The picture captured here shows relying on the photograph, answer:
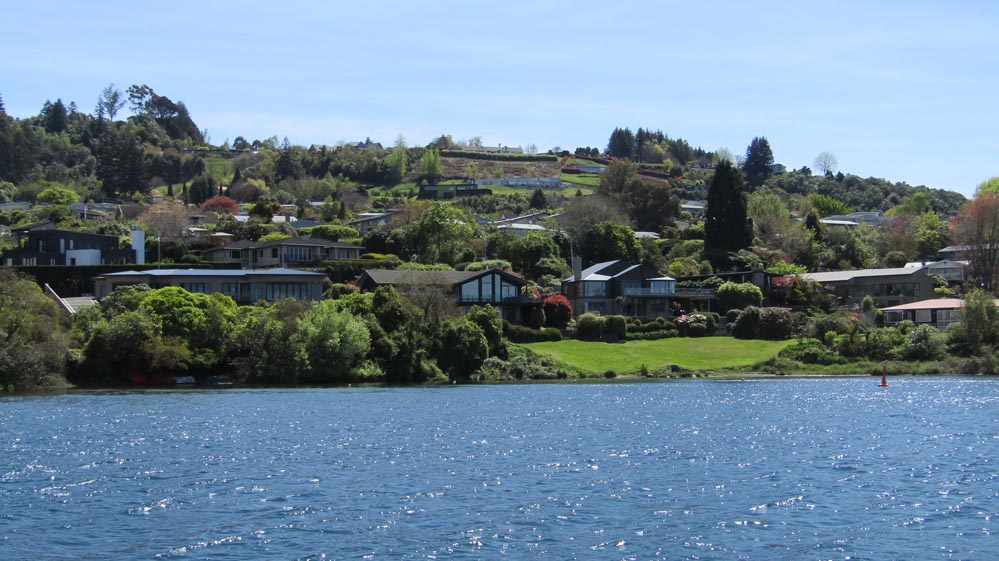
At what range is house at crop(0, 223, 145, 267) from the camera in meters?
98.1

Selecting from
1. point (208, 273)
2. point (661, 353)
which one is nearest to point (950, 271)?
point (661, 353)

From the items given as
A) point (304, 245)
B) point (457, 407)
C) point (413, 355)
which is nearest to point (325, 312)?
point (413, 355)

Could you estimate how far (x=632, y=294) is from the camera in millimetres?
93312

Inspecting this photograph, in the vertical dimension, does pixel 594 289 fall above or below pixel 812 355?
above

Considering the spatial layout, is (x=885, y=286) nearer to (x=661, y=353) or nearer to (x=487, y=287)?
(x=661, y=353)

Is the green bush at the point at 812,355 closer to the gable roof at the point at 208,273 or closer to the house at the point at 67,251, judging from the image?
the gable roof at the point at 208,273

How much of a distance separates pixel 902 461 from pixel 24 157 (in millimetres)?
185261

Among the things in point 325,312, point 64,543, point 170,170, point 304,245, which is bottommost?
point 64,543

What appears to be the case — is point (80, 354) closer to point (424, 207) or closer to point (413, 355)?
point (413, 355)

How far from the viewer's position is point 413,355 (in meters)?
69.7

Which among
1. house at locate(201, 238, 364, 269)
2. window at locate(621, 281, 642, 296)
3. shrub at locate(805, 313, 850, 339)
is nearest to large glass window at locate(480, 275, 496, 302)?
window at locate(621, 281, 642, 296)

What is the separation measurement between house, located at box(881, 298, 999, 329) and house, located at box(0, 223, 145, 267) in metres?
→ 65.2

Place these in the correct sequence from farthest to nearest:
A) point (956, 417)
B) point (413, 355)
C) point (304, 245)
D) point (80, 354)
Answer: point (304, 245) → point (413, 355) → point (80, 354) → point (956, 417)

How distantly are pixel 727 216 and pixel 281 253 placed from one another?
45.1m
